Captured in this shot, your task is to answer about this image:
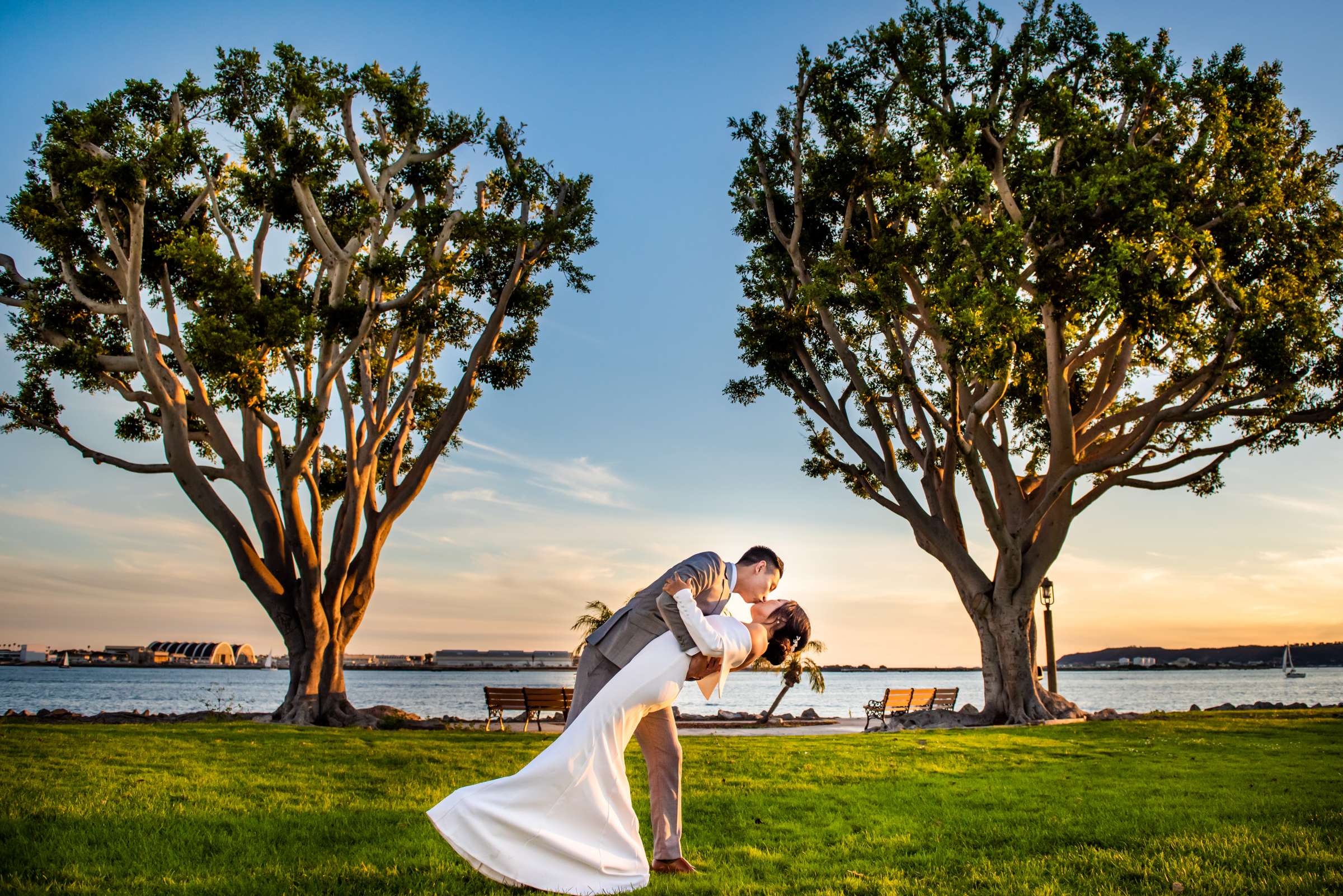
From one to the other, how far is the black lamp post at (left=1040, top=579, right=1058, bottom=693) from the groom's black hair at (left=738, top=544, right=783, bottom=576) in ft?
58.5

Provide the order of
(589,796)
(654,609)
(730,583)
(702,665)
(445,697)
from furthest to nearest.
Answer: (445,697), (730,583), (654,609), (702,665), (589,796)

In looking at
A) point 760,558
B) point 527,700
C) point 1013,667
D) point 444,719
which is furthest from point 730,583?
point 444,719

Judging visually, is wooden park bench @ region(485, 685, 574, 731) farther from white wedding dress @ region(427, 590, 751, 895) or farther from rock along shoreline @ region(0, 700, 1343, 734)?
white wedding dress @ region(427, 590, 751, 895)

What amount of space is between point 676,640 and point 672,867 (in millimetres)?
1400

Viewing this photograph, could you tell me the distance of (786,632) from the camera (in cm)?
482

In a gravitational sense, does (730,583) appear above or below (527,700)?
above

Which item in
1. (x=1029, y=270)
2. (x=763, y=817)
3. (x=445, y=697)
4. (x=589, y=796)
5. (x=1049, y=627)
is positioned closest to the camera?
(x=589, y=796)

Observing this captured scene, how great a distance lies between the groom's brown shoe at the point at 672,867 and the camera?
16.2ft

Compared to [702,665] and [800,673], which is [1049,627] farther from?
[702,665]

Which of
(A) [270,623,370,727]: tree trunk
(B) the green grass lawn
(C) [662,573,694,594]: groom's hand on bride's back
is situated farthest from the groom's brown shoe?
(A) [270,623,370,727]: tree trunk

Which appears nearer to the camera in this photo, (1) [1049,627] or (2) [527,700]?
(2) [527,700]

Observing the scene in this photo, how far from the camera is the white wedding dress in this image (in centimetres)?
423

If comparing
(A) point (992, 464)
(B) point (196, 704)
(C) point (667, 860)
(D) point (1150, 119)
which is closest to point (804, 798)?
(C) point (667, 860)

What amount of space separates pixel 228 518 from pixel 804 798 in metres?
13.2
